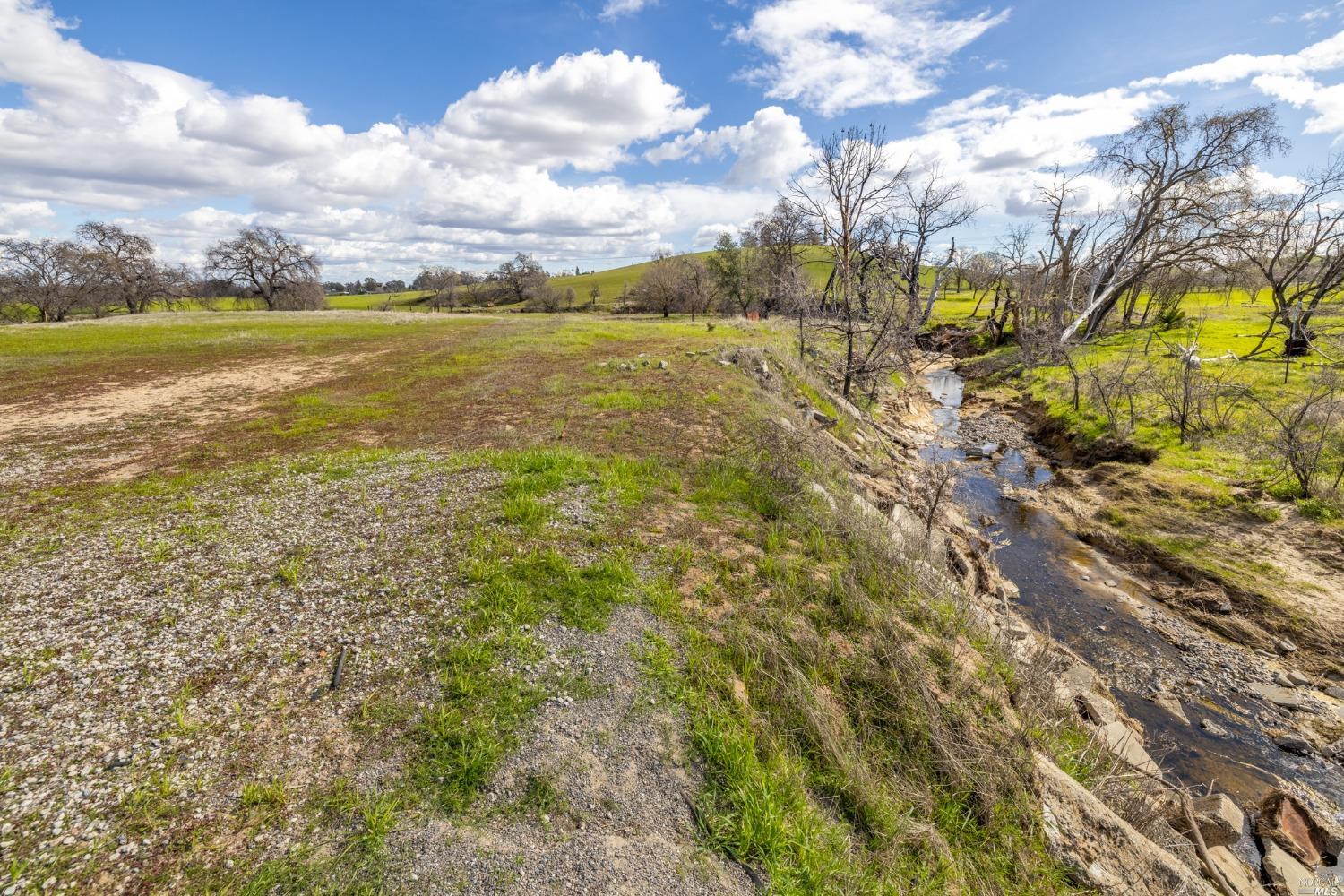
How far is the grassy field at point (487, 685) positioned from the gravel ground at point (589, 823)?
0.02 metres

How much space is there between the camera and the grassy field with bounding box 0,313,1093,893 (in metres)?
4.16

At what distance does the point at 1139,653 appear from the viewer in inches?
386

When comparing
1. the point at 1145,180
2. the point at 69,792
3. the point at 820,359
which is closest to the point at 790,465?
the point at 69,792

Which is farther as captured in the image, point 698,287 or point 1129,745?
point 698,287

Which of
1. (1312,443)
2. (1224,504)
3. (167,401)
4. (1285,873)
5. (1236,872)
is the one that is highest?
(167,401)

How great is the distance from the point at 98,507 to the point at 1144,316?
58.0m

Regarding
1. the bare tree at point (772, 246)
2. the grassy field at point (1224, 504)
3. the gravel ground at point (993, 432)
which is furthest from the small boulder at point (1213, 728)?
the bare tree at point (772, 246)

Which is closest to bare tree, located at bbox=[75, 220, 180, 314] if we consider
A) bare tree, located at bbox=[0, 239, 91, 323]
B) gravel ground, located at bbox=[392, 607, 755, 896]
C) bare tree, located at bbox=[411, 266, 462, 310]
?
bare tree, located at bbox=[0, 239, 91, 323]

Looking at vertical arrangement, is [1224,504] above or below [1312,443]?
below

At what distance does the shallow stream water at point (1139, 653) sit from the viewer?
757 cm

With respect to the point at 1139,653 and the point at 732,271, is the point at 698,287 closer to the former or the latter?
the point at 732,271

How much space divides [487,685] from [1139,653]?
39.5 ft

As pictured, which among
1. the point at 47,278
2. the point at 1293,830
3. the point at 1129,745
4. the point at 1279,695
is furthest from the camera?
the point at 47,278

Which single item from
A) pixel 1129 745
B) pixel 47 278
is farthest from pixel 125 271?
pixel 1129 745
